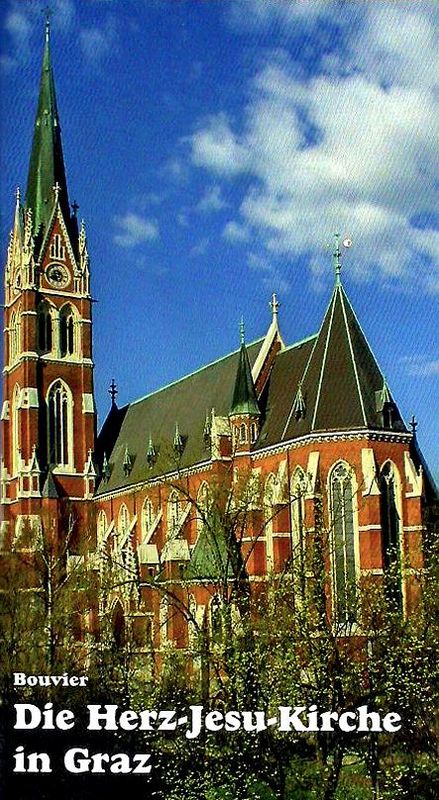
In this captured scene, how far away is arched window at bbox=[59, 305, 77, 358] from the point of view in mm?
28938

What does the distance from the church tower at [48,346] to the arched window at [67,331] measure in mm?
28

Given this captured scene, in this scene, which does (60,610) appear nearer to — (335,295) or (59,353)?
(335,295)

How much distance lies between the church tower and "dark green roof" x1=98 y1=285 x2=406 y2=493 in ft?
5.36

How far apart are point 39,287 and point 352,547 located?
13.6 metres

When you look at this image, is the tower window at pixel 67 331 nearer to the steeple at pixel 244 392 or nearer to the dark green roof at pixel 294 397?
the dark green roof at pixel 294 397

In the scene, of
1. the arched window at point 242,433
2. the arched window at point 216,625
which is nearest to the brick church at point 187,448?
the arched window at point 242,433

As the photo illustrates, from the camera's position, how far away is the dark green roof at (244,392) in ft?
69.7

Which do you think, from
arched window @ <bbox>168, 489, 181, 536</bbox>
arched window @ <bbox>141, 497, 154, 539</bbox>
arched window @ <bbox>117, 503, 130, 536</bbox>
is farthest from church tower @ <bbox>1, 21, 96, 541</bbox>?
arched window @ <bbox>168, 489, 181, 536</bbox>

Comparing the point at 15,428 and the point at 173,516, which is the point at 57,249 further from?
the point at 173,516

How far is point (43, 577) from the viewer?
1566 cm

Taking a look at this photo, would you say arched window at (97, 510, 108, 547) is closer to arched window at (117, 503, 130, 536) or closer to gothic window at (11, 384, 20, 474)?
arched window at (117, 503, 130, 536)

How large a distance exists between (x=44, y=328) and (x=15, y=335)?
92 cm

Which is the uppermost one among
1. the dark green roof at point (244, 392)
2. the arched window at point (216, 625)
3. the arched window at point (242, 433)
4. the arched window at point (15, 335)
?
the arched window at point (15, 335)

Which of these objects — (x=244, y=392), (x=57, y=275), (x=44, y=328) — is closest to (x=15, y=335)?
(x=44, y=328)
